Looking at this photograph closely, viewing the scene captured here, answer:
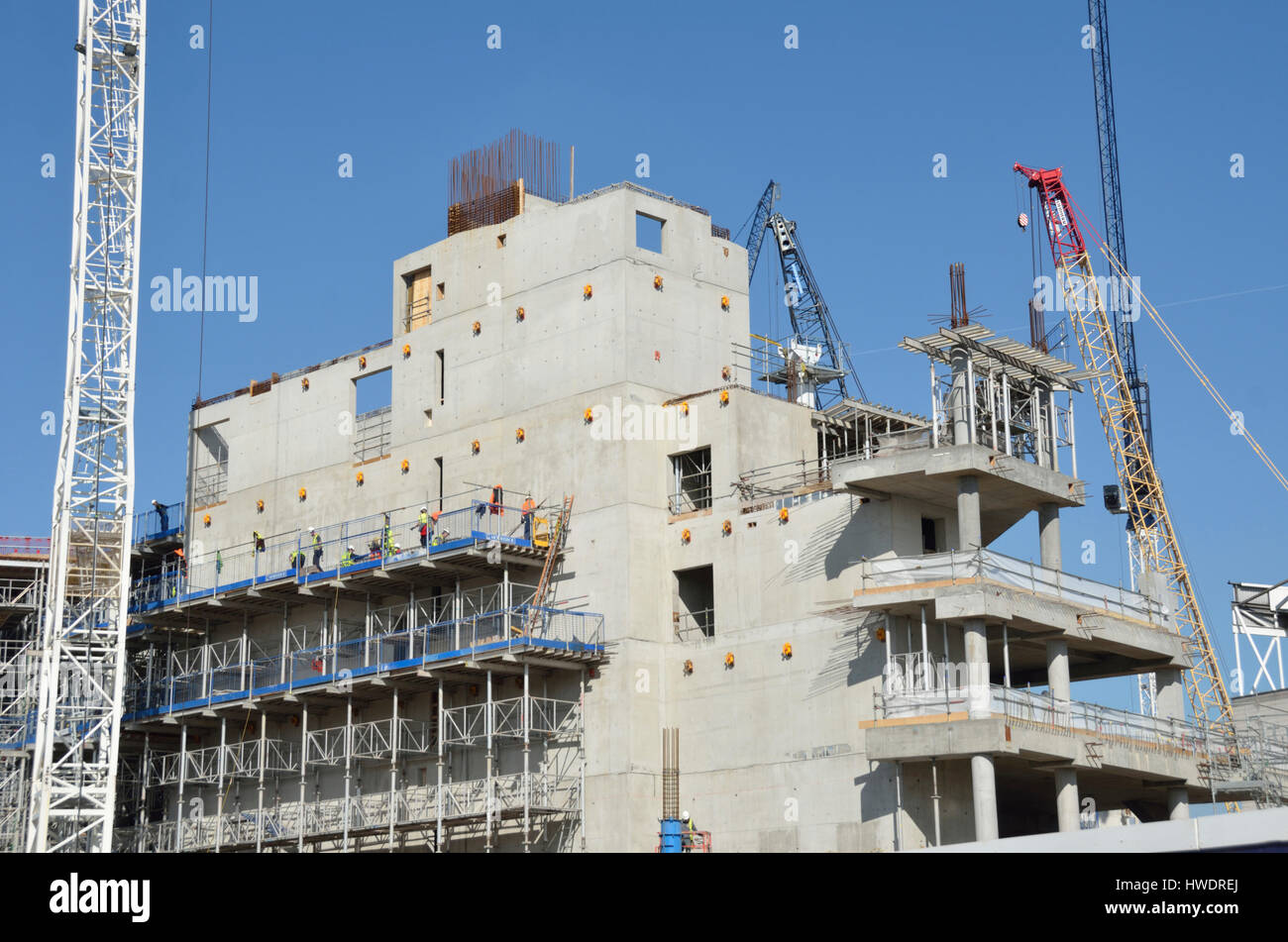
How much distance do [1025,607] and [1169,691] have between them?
12151 mm

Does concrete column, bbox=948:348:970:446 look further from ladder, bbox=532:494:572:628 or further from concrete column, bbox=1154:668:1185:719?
ladder, bbox=532:494:572:628

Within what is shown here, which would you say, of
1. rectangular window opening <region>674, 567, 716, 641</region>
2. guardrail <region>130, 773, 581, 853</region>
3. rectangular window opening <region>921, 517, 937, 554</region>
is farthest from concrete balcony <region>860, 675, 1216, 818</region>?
guardrail <region>130, 773, 581, 853</region>

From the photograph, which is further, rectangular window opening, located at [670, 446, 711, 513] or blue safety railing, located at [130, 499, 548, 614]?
blue safety railing, located at [130, 499, 548, 614]

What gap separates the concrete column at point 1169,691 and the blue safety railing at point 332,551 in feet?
77.9

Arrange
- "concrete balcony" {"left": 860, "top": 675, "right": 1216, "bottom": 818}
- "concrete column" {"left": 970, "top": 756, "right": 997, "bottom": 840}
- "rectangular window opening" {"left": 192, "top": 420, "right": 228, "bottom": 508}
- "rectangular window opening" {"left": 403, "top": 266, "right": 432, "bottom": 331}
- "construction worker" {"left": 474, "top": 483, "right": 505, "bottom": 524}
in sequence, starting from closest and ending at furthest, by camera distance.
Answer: "concrete column" {"left": 970, "top": 756, "right": 997, "bottom": 840}, "concrete balcony" {"left": 860, "top": 675, "right": 1216, "bottom": 818}, "construction worker" {"left": 474, "top": 483, "right": 505, "bottom": 524}, "rectangular window opening" {"left": 403, "top": 266, "right": 432, "bottom": 331}, "rectangular window opening" {"left": 192, "top": 420, "right": 228, "bottom": 508}

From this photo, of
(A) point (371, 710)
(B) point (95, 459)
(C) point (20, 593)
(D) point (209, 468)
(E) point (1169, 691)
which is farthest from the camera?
(C) point (20, 593)

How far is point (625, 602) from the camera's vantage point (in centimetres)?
5838

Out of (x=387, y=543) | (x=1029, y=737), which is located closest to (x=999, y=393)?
(x=1029, y=737)

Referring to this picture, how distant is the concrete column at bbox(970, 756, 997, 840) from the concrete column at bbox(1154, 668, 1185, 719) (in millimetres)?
14338

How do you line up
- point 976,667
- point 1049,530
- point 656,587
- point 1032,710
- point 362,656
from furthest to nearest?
1. point 362,656
2. point 656,587
3. point 1049,530
4. point 1032,710
5. point 976,667

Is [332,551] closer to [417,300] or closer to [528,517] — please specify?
[417,300]

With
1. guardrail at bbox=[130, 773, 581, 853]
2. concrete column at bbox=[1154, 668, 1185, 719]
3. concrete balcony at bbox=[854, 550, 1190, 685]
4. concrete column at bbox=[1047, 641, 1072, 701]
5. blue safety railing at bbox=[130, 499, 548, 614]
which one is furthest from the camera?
blue safety railing at bbox=[130, 499, 548, 614]

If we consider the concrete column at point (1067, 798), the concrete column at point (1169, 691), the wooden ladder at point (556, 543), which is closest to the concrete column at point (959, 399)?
the concrete column at point (1067, 798)

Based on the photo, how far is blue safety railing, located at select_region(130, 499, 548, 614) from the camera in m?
62.0
